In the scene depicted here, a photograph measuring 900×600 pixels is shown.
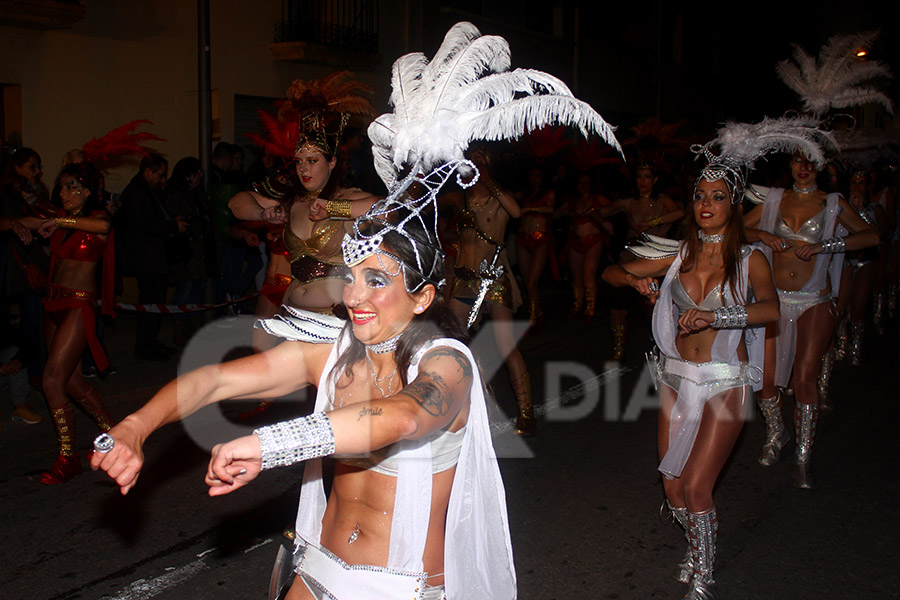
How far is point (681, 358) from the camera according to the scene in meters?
4.41

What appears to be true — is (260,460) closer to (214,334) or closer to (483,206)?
(483,206)

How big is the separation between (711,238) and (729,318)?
51 centimetres

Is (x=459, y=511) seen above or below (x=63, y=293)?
below

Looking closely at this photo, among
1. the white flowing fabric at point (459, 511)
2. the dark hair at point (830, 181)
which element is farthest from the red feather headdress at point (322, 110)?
the dark hair at point (830, 181)

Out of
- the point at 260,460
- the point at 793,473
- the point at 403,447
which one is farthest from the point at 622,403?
the point at 260,460

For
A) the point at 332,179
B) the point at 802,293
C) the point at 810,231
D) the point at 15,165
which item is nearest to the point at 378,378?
the point at 332,179

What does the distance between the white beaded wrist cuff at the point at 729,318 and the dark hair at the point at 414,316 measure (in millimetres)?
1900

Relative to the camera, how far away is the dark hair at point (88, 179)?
5.86 meters

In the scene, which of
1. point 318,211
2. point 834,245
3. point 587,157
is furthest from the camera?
point 587,157

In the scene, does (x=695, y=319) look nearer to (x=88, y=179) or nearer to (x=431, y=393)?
(x=431, y=393)

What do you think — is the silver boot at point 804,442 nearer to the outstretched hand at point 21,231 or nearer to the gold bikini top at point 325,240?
the gold bikini top at point 325,240

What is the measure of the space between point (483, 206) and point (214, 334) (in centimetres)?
442

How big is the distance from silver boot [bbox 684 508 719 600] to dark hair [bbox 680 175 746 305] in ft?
3.63

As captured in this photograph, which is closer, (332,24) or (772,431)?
(772,431)
